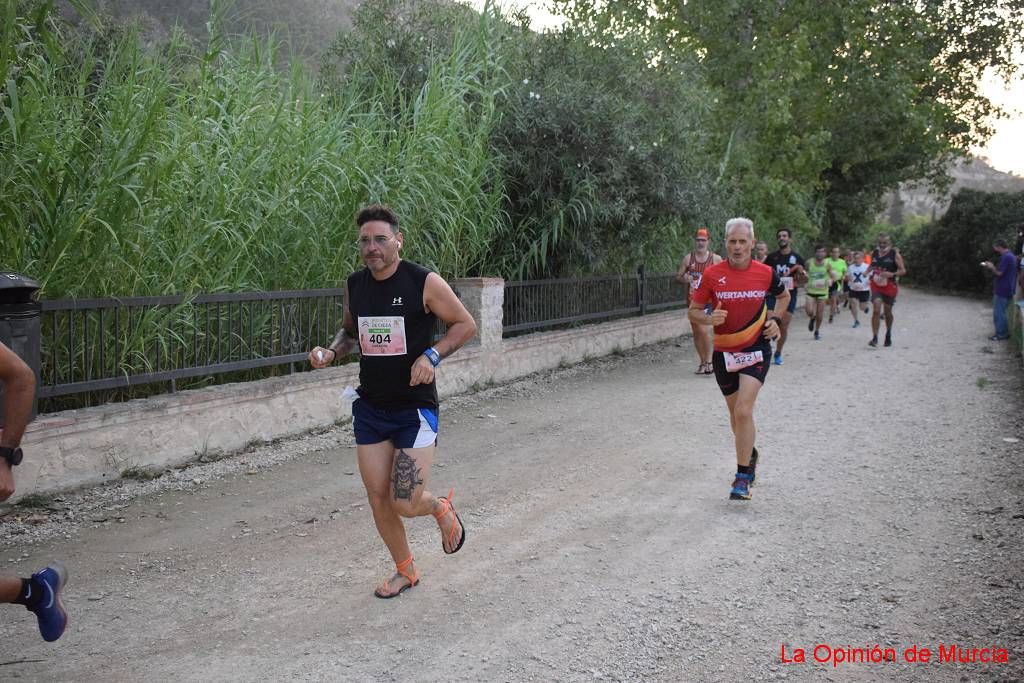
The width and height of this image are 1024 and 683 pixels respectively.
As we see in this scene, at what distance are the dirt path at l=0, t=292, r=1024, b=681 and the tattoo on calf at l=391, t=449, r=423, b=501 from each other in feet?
1.76

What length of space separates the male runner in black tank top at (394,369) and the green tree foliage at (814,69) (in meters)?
12.0

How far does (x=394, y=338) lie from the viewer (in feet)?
14.8

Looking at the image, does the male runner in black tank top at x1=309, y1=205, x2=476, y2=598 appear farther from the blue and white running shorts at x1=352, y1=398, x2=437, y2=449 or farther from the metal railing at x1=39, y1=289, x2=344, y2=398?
the metal railing at x1=39, y1=289, x2=344, y2=398

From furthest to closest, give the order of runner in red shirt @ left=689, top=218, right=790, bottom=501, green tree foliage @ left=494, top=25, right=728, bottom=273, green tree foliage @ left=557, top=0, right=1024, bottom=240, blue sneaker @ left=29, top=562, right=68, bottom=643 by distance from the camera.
A: green tree foliage @ left=557, top=0, right=1024, bottom=240, green tree foliage @ left=494, top=25, right=728, bottom=273, runner in red shirt @ left=689, top=218, right=790, bottom=501, blue sneaker @ left=29, top=562, right=68, bottom=643

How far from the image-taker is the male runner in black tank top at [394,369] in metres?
4.49

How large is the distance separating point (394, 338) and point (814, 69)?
73.3ft

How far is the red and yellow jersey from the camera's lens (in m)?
6.61

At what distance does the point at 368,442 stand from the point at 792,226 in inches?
801

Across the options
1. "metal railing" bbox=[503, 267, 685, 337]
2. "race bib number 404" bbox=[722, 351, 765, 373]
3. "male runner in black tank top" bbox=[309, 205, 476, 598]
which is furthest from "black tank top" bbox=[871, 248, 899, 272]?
"male runner in black tank top" bbox=[309, 205, 476, 598]

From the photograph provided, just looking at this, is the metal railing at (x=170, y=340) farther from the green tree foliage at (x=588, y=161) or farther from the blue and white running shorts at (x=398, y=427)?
the green tree foliage at (x=588, y=161)

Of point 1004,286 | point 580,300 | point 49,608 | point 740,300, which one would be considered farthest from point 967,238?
point 49,608

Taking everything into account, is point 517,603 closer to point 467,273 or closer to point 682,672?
point 682,672

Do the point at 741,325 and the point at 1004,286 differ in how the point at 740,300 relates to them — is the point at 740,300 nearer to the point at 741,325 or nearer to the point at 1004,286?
the point at 741,325

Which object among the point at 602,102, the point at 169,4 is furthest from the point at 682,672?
the point at 169,4
